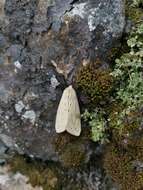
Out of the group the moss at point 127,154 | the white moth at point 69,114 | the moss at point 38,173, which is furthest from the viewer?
the moss at point 38,173

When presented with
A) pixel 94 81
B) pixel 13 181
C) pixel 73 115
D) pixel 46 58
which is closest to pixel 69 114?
pixel 73 115

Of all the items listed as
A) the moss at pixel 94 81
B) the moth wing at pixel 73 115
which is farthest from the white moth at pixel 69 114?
the moss at pixel 94 81

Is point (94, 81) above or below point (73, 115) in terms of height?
above

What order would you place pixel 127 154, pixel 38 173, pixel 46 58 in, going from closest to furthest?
1. pixel 127 154
2. pixel 46 58
3. pixel 38 173

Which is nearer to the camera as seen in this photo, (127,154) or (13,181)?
(127,154)

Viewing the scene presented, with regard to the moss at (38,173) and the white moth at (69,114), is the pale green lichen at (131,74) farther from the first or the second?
the moss at (38,173)

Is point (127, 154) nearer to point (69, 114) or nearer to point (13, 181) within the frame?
point (69, 114)
